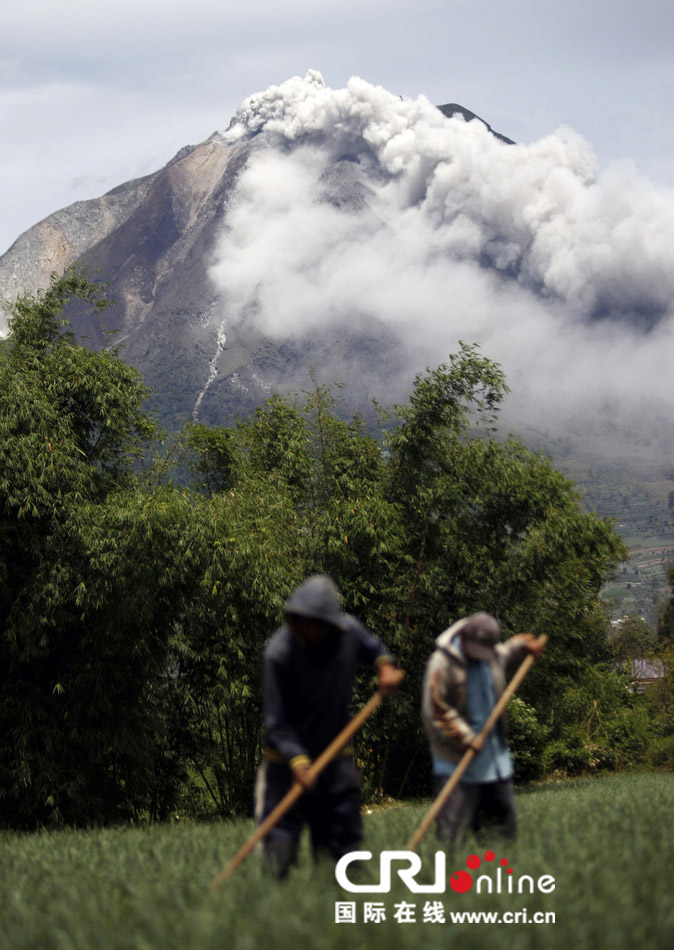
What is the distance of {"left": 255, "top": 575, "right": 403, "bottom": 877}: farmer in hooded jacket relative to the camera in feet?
15.0

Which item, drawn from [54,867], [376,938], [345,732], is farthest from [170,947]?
[54,867]

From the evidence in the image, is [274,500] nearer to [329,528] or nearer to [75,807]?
[329,528]

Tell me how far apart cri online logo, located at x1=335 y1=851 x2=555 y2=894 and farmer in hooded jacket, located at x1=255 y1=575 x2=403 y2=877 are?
24cm

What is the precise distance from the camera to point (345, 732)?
441 centimetres

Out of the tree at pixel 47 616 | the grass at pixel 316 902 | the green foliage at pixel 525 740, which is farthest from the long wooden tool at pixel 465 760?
the green foliage at pixel 525 740

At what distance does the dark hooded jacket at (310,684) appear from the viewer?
461 centimetres

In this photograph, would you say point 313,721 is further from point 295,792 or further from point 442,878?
point 442,878

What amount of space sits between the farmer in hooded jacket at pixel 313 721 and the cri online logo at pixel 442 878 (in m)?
0.24

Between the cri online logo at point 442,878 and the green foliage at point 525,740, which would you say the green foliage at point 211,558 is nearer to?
the green foliage at point 525,740

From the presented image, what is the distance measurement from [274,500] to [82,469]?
431 cm

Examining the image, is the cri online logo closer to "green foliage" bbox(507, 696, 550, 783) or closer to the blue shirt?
the blue shirt

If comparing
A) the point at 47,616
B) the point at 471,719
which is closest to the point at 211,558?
the point at 47,616

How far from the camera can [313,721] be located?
15.4 feet

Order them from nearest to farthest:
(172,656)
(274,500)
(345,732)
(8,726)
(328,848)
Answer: (345,732), (328,848), (8,726), (172,656), (274,500)
